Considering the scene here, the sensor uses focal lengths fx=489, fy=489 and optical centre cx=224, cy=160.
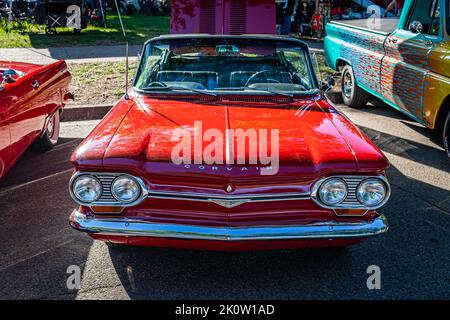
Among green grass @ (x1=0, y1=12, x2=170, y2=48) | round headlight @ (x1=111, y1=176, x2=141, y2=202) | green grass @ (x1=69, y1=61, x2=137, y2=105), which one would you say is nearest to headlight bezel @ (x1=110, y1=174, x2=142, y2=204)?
round headlight @ (x1=111, y1=176, x2=141, y2=202)

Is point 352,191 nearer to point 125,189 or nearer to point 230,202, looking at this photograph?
point 230,202

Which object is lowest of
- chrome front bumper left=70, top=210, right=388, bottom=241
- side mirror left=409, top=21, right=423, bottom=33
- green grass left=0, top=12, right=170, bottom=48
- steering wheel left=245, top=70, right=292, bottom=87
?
chrome front bumper left=70, top=210, right=388, bottom=241

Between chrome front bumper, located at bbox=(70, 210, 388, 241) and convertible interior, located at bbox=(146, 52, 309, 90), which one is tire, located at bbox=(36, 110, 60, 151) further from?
chrome front bumper, located at bbox=(70, 210, 388, 241)

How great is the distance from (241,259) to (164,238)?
0.75 meters

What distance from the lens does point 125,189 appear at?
2.76m

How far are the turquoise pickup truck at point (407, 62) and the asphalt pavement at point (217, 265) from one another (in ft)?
4.17

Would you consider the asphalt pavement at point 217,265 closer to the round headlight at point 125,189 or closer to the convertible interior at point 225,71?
the round headlight at point 125,189

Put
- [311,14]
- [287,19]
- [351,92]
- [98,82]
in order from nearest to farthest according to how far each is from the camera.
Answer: [351,92] < [98,82] < [287,19] < [311,14]

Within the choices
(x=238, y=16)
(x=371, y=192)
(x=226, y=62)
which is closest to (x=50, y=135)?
(x=226, y=62)

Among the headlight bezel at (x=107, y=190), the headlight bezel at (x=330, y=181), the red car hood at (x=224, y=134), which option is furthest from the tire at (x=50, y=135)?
the headlight bezel at (x=330, y=181)

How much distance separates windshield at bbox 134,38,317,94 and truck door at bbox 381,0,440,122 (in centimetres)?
196

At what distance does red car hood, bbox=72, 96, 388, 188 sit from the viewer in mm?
2695

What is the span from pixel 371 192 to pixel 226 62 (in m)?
1.81

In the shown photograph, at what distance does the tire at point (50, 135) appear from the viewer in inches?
211
